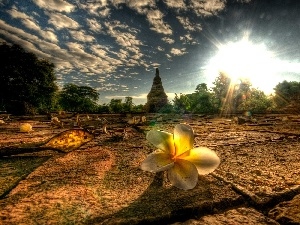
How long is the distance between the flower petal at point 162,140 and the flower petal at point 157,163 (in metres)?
0.03

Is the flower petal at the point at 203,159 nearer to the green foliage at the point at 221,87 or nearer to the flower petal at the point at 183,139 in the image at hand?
the flower petal at the point at 183,139

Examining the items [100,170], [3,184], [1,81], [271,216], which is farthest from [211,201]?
[1,81]

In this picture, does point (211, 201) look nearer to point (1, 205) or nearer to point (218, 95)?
→ point (1, 205)

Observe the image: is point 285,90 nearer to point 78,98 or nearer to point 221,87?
point 221,87

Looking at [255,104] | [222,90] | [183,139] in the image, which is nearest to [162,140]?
[183,139]

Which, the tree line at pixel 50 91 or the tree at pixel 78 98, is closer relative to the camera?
the tree line at pixel 50 91

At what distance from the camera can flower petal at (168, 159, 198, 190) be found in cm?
71

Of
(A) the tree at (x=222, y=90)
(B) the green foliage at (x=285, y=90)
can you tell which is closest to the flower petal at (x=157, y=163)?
(A) the tree at (x=222, y=90)

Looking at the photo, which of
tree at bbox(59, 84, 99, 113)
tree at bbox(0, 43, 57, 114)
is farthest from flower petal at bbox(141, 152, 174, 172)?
tree at bbox(59, 84, 99, 113)

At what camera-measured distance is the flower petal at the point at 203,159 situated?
2.52ft

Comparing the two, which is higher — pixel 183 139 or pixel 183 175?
pixel 183 139

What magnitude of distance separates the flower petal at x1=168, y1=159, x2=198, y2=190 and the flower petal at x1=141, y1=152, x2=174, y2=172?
0.03 metres

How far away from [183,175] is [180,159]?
3.5 inches

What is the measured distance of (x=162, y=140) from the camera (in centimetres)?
86
